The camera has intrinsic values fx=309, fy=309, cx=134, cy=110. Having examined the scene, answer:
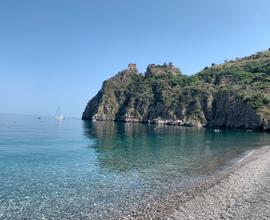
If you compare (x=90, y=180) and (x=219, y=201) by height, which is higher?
(x=219, y=201)

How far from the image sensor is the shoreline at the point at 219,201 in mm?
21094

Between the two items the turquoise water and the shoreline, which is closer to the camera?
A: the shoreline

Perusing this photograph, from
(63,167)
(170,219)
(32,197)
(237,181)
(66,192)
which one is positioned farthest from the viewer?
(63,167)

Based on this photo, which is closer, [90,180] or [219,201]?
[219,201]

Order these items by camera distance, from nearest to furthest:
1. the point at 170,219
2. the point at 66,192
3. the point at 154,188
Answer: the point at 170,219 → the point at 66,192 → the point at 154,188

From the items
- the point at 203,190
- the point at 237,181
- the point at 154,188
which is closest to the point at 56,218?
the point at 154,188

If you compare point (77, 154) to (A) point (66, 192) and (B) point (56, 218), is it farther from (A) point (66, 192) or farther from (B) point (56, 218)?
(B) point (56, 218)

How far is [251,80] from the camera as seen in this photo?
19888 cm

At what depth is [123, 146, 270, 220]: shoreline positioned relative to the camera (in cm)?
2109

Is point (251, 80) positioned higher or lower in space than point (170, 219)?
higher

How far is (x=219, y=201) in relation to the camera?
24.3m

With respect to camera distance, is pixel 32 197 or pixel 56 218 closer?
pixel 56 218

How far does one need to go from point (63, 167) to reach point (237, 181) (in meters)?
21.4

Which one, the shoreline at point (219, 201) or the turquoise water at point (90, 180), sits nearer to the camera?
the shoreline at point (219, 201)
